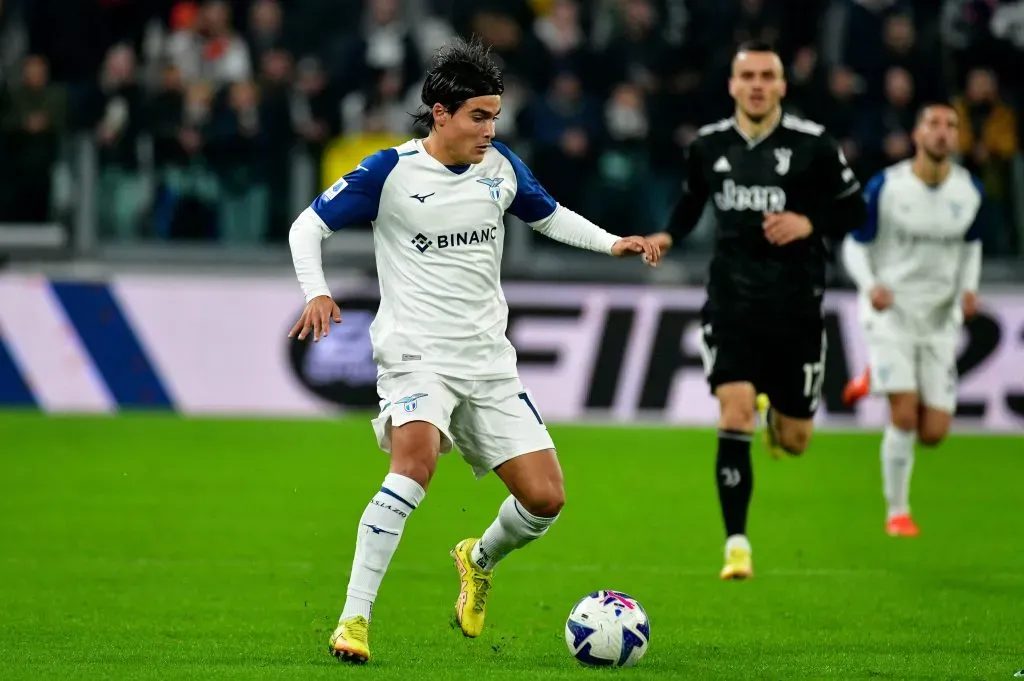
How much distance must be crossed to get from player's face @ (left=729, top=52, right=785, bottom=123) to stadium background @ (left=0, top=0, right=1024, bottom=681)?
2.82m

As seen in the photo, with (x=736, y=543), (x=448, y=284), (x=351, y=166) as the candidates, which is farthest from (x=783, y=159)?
(x=351, y=166)

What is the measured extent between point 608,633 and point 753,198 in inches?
134

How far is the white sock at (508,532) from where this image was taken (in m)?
6.98

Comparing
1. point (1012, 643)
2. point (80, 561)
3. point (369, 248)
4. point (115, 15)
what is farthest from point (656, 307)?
point (1012, 643)

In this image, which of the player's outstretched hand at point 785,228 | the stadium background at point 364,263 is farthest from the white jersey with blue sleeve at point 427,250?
the stadium background at point 364,263

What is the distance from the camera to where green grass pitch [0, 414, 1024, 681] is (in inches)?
264

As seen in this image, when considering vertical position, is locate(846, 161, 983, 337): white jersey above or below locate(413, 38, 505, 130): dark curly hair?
below

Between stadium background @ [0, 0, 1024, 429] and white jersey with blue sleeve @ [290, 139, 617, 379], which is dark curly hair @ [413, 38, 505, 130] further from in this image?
stadium background @ [0, 0, 1024, 429]

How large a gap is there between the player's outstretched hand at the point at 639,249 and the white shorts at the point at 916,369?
428cm

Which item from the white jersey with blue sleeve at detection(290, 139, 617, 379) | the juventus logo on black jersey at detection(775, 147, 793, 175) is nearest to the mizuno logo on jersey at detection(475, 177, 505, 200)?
the white jersey with blue sleeve at detection(290, 139, 617, 379)

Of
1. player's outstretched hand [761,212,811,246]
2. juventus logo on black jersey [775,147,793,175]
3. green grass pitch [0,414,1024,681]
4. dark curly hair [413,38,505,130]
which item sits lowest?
green grass pitch [0,414,1024,681]

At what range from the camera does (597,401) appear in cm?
1614

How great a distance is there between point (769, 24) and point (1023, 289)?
12.3ft

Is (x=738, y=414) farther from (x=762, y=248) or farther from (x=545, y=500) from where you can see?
(x=545, y=500)
